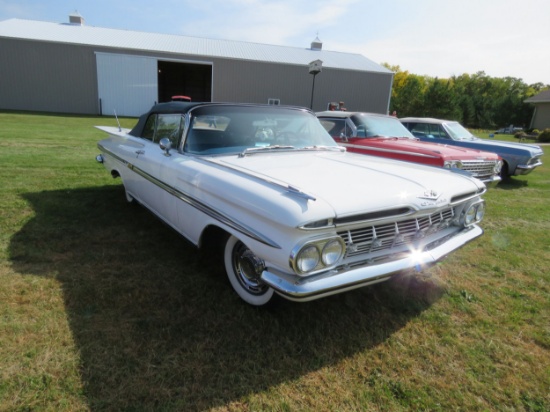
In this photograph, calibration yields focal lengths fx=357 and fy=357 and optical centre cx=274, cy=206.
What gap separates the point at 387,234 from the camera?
2217 mm

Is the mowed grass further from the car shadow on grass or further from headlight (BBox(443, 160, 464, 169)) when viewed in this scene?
headlight (BBox(443, 160, 464, 169))

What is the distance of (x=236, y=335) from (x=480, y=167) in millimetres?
5530

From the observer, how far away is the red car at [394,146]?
5508 millimetres

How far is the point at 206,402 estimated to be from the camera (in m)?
1.78

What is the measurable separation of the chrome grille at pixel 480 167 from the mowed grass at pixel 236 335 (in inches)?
91.9

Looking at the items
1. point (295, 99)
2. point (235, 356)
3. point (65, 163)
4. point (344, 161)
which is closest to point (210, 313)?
point (235, 356)

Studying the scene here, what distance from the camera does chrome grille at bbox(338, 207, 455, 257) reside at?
2.09 m

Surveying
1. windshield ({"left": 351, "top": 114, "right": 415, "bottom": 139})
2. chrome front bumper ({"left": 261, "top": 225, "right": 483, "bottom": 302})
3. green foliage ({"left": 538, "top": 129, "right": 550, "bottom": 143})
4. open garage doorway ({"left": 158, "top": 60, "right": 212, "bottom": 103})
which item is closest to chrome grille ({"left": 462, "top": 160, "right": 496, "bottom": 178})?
windshield ({"left": 351, "top": 114, "right": 415, "bottom": 139})

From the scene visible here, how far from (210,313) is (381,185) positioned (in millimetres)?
1444

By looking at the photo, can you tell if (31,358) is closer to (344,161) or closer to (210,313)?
(210,313)

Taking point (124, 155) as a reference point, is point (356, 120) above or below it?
above

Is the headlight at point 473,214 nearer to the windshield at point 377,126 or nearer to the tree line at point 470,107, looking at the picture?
the windshield at point 377,126

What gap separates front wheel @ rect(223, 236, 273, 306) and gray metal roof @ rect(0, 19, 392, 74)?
22.0 meters

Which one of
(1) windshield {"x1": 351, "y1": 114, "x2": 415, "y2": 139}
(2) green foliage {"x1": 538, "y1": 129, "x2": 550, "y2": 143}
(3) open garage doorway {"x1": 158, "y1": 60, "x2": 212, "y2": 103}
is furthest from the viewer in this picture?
(3) open garage doorway {"x1": 158, "y1": 60, "x2": 212, "y2": 103}
